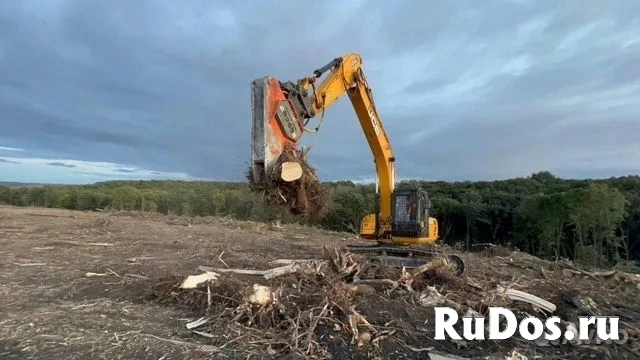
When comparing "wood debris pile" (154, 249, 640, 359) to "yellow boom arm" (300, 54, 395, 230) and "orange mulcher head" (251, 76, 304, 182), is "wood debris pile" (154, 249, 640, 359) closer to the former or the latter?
"orange mulcher head" (251, 76, 304, 182)

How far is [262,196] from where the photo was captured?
628cm

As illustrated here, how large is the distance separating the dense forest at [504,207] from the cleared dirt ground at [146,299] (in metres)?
14.0

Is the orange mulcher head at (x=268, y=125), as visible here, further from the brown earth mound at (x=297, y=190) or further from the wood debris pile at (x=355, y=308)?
the wood debris pile at (x=355, y=308)

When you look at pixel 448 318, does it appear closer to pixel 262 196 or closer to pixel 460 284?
pixel 460 284

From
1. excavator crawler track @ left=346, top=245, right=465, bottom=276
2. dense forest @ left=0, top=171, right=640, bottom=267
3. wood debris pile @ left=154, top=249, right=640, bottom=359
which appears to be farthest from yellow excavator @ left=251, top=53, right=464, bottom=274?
dense forest @ left=0, top=171, right=640, bottom=267

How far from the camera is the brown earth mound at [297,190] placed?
6.04 m

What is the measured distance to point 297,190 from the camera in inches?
258

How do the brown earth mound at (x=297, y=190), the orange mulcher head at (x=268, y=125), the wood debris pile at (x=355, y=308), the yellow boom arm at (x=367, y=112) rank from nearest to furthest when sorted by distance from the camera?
the wood debris pile at (x=355, y=308)
the orange mulcher head at (x=268, y=125)
the brown earth mound at (x=297, y=190)
the yellow boom arm at (x=367, y=112)

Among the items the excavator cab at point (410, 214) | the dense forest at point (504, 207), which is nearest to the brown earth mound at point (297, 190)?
the excavator cab at point (410, 214)

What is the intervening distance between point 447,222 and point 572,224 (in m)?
11.7

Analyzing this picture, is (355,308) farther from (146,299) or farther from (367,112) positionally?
Result: (367,112)

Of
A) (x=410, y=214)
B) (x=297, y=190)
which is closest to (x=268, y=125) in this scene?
(x=297, y=190)

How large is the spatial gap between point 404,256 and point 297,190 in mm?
2706

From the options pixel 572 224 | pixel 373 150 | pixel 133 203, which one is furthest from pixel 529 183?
pixel 373 150
